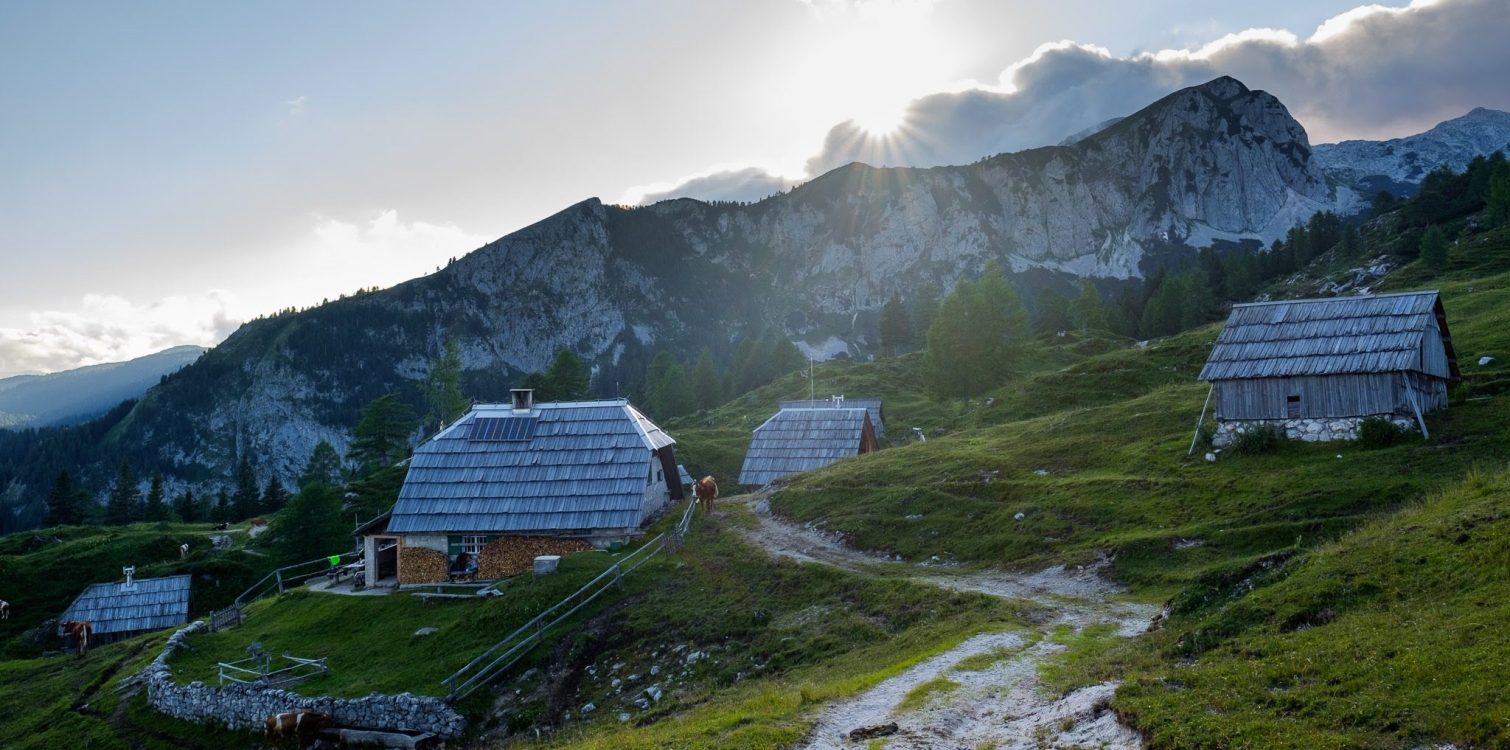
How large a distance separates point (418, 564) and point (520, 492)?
649cm

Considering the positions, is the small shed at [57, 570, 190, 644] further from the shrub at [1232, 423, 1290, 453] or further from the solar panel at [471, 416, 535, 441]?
the shrub at [1232, 423, 1290, 453]

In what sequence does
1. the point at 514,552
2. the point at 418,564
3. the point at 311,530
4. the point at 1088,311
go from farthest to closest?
the point at 1088,311
the point at 311,530
the point at 418,564
the point at 514,552

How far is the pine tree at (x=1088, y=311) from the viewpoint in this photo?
124 metres

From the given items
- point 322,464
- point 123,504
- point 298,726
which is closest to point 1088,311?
point 322,464

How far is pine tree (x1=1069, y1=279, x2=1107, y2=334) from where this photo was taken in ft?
406

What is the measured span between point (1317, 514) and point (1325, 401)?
1156 cm

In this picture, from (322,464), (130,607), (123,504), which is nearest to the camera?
(130,607)

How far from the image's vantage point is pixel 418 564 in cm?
4303

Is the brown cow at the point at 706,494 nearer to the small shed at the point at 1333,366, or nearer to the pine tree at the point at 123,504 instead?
the small shed at the point at 1333,366

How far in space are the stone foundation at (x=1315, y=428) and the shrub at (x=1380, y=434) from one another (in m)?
0.35

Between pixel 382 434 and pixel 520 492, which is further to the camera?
pixel 382 434

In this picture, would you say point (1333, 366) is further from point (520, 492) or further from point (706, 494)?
point (520, 492)

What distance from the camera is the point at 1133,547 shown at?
91.2 feet

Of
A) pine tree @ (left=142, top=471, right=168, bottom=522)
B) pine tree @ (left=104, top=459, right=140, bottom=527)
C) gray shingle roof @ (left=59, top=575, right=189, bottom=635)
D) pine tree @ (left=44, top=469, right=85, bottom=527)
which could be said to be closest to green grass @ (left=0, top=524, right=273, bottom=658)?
gray shingle roof @ (left=59, top=575, right=189, bottom=635)
